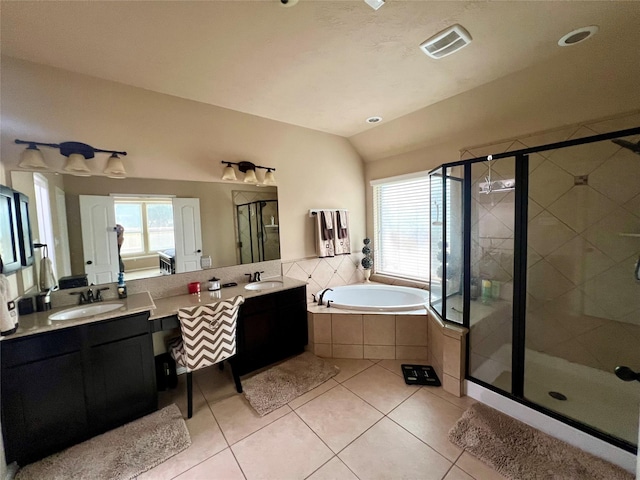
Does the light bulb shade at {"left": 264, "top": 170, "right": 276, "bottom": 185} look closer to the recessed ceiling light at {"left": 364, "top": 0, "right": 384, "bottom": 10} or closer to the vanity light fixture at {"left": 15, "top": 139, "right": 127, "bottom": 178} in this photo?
the vanity light fixture at {"left": 15, "top": 139, "right": 127, "bottom": 178}

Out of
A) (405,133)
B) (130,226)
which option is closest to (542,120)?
(405,133)

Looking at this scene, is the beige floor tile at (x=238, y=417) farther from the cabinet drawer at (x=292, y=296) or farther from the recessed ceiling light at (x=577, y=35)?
the recessed ceiling light at (x=577, y=35)

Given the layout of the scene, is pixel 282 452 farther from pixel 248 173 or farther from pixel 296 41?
pixel 296 41

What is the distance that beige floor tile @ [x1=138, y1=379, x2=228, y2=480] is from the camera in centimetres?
149

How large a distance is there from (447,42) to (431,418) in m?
2.64

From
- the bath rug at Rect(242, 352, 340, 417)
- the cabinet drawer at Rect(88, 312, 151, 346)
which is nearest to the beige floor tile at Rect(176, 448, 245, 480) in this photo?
the bath rug at Rect(242, 352, 340, 417)

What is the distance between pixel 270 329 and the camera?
2.51 metres

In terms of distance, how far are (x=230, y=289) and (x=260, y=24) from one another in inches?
86.0

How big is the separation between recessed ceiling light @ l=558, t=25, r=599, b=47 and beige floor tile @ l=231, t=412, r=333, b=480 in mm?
3065

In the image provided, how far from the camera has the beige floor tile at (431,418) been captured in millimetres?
1604

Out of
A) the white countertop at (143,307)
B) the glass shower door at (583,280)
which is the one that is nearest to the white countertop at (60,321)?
the white countertop at (143,307)

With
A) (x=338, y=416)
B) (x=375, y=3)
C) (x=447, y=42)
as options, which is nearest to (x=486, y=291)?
(x=338, y=416)

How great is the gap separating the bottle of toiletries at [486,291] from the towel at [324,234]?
69.5 inches

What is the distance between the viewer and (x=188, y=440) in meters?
1.68
